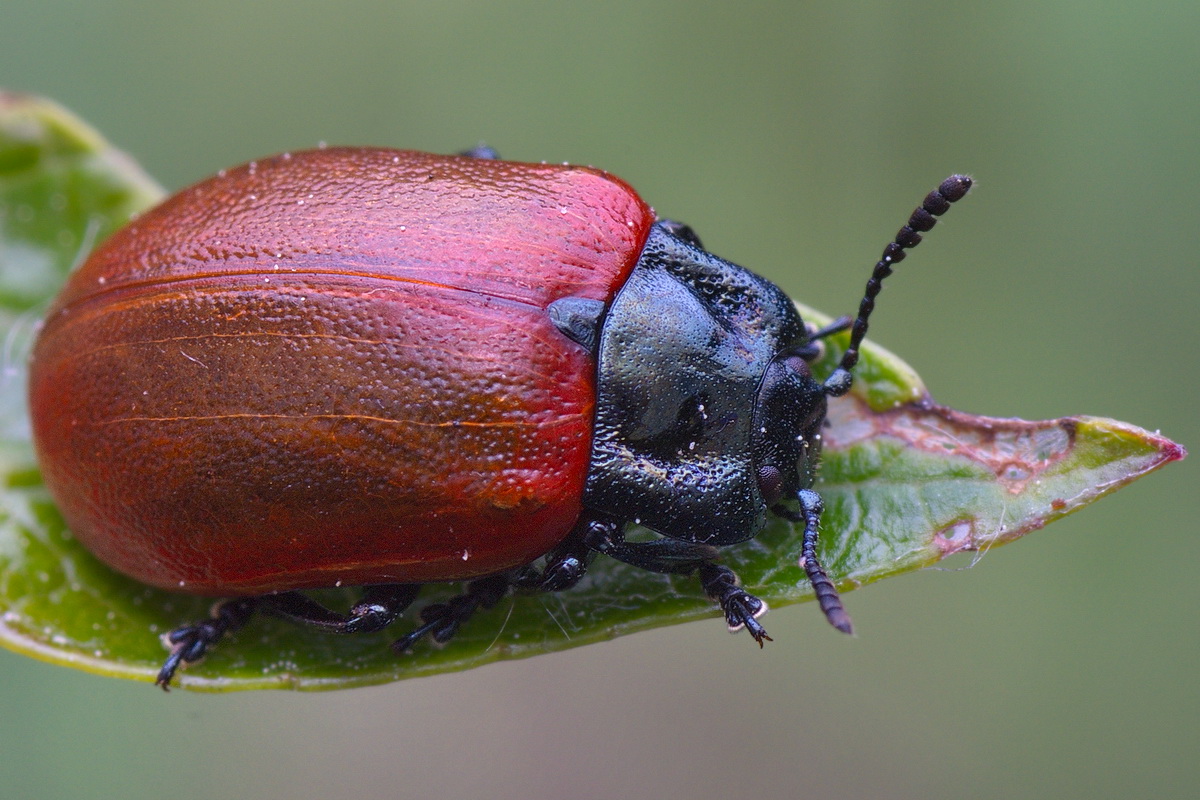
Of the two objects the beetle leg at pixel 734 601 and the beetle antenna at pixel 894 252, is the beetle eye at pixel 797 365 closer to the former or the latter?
the beetle antenna at pixel 894 252

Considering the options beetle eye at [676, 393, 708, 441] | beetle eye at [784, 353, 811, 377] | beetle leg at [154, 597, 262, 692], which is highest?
beetle eye at [784, 353, 811, 377]

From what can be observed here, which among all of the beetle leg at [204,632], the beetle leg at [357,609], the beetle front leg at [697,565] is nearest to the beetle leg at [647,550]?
the beetle front leg at [697,565]

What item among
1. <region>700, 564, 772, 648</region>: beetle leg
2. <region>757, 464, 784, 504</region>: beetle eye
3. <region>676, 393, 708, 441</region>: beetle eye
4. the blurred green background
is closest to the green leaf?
<region>700, 564, 772, 648</region>: beetle leg

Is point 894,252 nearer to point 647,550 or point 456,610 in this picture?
point 647,550

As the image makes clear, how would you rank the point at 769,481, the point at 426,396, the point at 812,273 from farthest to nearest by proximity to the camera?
the point at 812,273 < the point at 769,481 < the point at 426,396

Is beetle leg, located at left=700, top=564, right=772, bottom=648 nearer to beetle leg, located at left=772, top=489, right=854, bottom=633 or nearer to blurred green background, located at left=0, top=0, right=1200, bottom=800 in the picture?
beetle leg, located at left=772, top=489, right=854, bottom=633

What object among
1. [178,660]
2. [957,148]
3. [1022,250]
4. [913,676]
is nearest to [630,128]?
[957,148]

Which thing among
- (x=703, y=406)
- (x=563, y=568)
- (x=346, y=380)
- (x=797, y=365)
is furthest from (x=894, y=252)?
(x=346, y=380)
